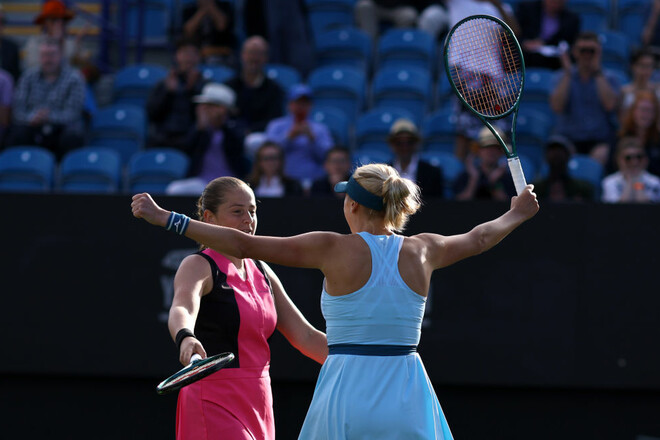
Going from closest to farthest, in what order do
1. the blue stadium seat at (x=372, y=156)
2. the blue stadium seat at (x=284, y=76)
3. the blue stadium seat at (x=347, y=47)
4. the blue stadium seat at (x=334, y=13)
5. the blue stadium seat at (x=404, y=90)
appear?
the blue stadium seat at (x=372, y=156)
the blue stadium seat at (x=404, y=90)
the blue stadium seat at (x=284, y=76)
the blue stadium seat at (x=347, y=47)
the blue stadium seat at (x=334, y=13)

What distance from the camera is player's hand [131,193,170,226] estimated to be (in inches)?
131

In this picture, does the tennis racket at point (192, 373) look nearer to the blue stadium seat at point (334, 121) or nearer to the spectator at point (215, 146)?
the spectator at point (215, 146)

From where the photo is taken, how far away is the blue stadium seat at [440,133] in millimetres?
9461

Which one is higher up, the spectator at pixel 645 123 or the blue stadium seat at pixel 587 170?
the spectator at pixel 645 123

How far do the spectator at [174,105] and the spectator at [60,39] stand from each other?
1.40 metres

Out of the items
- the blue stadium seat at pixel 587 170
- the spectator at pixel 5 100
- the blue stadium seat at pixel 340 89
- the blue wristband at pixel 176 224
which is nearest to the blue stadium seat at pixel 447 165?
the blue stadium seat at pixel 587 170

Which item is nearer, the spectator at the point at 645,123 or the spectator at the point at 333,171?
the spectator at the point at 333,171

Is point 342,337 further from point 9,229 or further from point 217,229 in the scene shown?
point 9,229

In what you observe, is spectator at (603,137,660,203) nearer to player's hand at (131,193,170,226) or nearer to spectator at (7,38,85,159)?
spectator at (7,38,85,159)

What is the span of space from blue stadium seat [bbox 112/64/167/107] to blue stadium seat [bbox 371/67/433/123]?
2.37m

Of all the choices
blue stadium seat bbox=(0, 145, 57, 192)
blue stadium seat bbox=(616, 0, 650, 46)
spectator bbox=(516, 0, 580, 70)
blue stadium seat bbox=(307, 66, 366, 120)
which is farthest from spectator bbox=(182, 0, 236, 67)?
blue stadium seat bbox=(616, 0, 650, 46)

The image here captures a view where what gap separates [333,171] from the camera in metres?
8.09

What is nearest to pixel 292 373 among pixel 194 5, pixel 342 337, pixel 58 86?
pixel 342 337

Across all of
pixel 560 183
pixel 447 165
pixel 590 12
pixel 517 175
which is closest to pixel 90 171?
pixel 447 165
